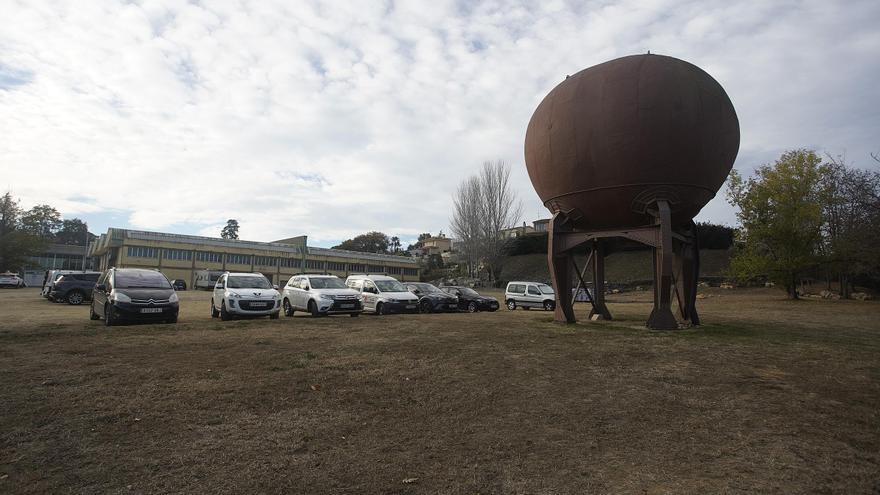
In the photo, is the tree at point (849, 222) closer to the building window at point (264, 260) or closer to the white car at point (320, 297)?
the white car at point (320, 297)

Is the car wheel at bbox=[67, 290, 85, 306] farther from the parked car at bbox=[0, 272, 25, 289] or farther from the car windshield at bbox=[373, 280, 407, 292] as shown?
the parked car at bbox=[0, 272, 25, 289]

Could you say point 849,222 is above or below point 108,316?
above

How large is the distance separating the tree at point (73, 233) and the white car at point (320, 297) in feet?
355

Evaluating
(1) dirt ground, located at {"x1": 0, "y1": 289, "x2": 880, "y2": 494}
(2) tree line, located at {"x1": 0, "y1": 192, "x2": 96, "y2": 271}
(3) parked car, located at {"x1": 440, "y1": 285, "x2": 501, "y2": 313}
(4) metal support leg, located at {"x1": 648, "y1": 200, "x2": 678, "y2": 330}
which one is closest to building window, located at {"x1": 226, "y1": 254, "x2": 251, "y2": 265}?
(2) tree line, located at {"x1": 0, "y1": 192, "x2": 96, "y2": 271}

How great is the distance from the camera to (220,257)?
214 ft

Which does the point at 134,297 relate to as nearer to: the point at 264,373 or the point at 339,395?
the point at 264,373

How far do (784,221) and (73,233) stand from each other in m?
126

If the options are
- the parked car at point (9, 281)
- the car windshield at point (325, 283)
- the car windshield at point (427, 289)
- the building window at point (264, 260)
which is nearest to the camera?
the car windshield at point (325, 283)

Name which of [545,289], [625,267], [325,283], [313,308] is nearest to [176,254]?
[325,283]

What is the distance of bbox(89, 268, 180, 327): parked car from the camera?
1182 cm

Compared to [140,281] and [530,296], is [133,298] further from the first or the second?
[530,296]

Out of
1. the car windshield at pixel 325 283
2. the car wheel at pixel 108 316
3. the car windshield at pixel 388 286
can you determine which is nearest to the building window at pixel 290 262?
the car windshield at pixel 388 286

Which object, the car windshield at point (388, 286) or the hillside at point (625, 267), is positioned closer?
the car windshield at point (388, 286)

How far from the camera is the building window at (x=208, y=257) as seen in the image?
63.5m
